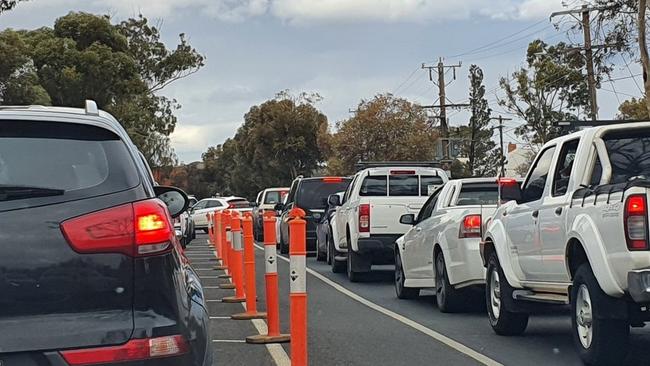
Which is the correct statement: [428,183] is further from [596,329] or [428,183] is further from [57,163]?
[57,163]

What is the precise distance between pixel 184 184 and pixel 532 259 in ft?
332

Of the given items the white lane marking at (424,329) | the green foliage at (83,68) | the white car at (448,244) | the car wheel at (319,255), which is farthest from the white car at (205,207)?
the white car at (448,244)

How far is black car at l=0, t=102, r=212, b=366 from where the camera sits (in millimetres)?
3836

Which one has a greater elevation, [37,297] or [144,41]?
[144,41]

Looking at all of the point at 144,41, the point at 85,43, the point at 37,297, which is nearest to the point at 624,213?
the point at 37,297

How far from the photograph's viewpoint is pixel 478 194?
39.2ft

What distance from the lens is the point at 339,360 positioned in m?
8.28

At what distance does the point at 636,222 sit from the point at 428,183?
9.31 meters

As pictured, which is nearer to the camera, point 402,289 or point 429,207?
point 429,207

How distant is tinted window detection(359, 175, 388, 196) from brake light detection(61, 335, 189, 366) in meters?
11.7

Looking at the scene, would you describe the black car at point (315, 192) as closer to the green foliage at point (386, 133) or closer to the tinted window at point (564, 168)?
the tinted window at point (564, 168)

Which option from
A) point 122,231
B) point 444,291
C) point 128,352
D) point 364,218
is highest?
point 122,231

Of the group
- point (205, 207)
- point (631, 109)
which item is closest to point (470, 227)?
point (205, 207)

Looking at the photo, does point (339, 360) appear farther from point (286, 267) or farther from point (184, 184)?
point (184, 184)
